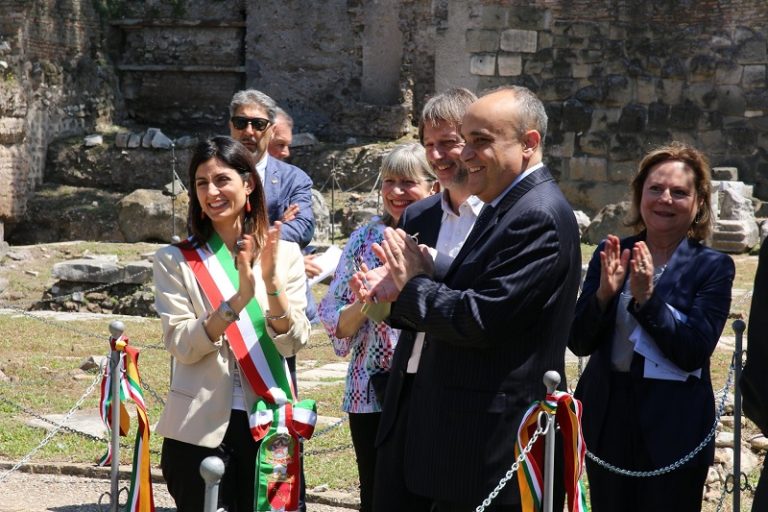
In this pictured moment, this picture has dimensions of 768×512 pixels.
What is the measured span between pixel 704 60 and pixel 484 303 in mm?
12428

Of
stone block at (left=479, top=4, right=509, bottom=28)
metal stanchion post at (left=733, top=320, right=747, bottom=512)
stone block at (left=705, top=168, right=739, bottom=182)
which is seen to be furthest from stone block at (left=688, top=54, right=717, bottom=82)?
metal stanchion post at (left=733, top=320, right=747, bottom=512)

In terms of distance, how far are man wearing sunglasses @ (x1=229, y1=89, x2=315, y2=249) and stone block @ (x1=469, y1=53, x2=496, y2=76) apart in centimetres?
854

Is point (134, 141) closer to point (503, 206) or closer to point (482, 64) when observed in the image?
point (482, 64)

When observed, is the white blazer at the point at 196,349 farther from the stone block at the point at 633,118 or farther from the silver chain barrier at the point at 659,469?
the stone block at the point at 633,118

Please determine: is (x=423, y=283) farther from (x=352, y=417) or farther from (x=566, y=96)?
(x=566, y=96)

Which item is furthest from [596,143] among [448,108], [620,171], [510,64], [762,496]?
[762,496]

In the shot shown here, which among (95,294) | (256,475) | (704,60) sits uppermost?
(704,60)

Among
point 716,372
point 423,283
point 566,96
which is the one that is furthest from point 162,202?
point 423,283

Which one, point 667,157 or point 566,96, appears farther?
point 566,96

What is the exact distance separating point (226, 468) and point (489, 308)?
130cm

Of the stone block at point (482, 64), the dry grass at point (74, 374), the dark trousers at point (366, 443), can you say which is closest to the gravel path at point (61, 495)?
the dry grass at point (74, 374)

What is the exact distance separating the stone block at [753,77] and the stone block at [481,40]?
321cm

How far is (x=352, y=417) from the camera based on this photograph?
4.66 m

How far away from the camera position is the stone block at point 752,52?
14797mm
